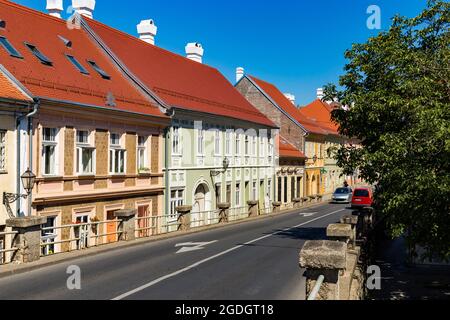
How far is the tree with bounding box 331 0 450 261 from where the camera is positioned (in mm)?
11031

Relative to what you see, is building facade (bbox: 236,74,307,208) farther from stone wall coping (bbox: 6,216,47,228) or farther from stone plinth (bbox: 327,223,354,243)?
stone plinth (bbox: 327,223,354,243)

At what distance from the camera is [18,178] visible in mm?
18078

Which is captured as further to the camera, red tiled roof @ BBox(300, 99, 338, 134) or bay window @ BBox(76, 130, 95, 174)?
red tiled roof @ BBox(300, 99, 338, 134)

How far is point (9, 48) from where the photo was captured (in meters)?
20.0

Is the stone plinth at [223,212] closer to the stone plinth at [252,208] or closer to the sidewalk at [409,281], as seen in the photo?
the stone plinth at [252,208]

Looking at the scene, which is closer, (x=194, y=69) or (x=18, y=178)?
(x=18, y=178)

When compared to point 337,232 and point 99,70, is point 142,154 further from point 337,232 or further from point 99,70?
point 337,232

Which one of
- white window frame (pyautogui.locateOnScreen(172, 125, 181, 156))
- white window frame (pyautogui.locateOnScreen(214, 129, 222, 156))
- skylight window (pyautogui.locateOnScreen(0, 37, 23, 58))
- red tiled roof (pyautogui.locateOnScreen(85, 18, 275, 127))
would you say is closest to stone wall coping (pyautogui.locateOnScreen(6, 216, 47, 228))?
skylight window (pyautogui.locateOnScreen(0, 37, 23, 58))

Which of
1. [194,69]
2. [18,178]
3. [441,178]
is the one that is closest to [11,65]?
[18,178]

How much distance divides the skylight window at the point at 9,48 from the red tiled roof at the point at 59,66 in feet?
0.72

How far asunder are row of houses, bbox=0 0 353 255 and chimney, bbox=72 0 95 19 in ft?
0.20

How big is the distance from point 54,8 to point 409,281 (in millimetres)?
20085
